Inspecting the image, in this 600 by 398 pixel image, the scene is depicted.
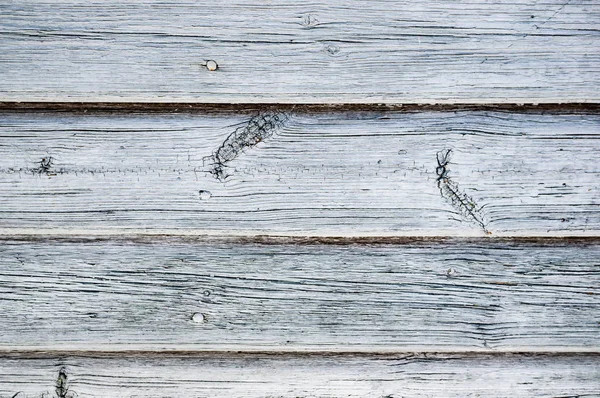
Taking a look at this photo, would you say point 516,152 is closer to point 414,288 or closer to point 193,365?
point 414,288

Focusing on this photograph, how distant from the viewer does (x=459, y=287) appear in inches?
21.0

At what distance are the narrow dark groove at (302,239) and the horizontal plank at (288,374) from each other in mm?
137

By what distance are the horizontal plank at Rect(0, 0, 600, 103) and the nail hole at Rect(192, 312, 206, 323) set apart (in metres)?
0.23

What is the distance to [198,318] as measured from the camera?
21.1 inches

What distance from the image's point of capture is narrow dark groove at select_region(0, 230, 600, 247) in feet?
1.71

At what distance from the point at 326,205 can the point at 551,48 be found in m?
0.28

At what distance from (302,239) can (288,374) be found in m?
0.16

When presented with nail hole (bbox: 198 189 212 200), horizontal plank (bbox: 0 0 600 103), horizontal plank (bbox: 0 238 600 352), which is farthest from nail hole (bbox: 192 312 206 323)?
horizontal plank (bbox: 0 0 600 103)

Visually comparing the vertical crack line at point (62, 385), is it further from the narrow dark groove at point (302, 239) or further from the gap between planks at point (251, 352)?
the narrow dark groove at point (302, 239)

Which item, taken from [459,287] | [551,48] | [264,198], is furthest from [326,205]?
[551,48]

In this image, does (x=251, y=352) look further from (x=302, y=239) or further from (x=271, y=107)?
(x=271, y=107)

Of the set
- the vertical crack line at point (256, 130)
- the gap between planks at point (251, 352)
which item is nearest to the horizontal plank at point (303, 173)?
the vertical crack line at point (256, 130)

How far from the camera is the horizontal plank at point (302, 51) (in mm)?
480

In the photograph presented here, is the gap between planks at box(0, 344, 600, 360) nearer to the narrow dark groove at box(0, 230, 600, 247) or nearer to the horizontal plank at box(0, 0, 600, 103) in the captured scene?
the narrow dark groove at box(0, 230, 600, 247)
